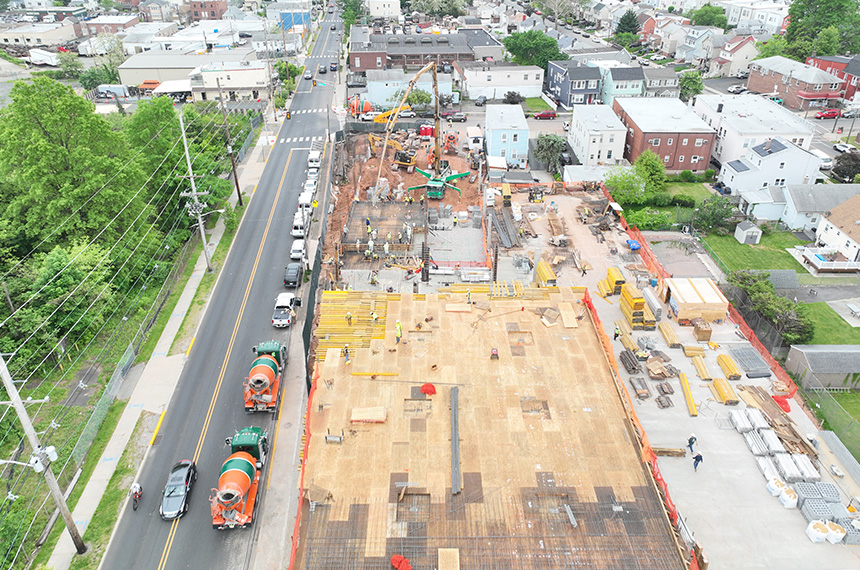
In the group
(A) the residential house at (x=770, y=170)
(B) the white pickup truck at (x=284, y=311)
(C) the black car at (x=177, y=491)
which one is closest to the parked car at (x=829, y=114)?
(A) the residential house at (x=770, y=170)

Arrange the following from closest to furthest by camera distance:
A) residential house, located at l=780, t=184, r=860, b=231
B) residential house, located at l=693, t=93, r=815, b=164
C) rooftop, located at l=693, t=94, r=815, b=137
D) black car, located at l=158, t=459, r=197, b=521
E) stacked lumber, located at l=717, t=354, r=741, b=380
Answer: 1. black car, located at l=158, t=459, r=197, b=521
2. stacked lumber, located at l=717, t=354, r=741, b=380
3. residential house, located at l=780, t=184, r=860, b=231
4. residential house, located at l=693, t=93, r=815, b=164
5. rooftop, located at l=693, t=94, r=815, b=137

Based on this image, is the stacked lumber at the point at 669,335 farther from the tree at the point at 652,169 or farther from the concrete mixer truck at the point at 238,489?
the tree at the point at 652,169

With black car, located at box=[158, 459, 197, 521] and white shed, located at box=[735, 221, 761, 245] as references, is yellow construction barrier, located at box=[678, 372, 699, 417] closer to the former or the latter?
black car, located at box=[158, 459, 197, 521]

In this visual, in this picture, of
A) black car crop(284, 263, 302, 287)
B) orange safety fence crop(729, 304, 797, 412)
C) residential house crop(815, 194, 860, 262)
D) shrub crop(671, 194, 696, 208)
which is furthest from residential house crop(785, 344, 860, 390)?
black car crop(284, 263, 302, 287)

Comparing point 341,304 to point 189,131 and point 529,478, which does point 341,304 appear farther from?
point 189,131

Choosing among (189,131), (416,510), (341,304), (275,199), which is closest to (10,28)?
(189,131)
